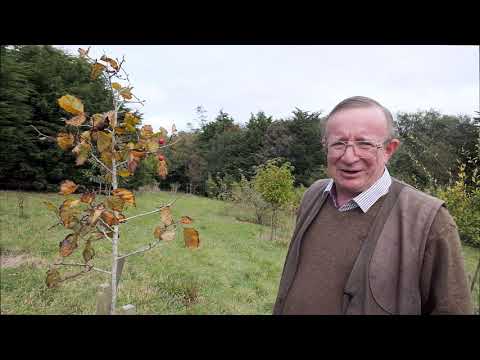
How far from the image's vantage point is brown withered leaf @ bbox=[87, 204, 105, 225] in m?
1.51

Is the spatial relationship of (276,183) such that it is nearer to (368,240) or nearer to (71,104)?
(368,240)

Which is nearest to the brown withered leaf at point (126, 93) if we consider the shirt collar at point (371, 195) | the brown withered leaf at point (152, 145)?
the brown withered leaf at point (152, 145)

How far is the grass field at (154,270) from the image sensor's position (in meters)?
3.61

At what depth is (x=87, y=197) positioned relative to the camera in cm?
163

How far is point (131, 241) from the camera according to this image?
597 cm

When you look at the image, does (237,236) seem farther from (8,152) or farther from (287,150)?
(8,152)

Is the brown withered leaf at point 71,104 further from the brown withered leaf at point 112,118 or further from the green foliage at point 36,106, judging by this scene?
the green foliage at point 36,106

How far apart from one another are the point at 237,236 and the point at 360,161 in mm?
5899

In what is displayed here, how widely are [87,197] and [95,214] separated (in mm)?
183

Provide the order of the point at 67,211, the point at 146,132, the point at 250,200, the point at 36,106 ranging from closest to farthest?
the point at 67,211, the point at 146,132, the point at 36,106, the point at 250,200

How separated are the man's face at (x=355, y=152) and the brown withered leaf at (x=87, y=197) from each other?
139 cm

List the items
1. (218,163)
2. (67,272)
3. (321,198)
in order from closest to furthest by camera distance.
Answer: (321,198) → (67,272) → (218,163)

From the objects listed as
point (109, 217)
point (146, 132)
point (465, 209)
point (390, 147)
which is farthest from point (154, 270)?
point (465, 209)
